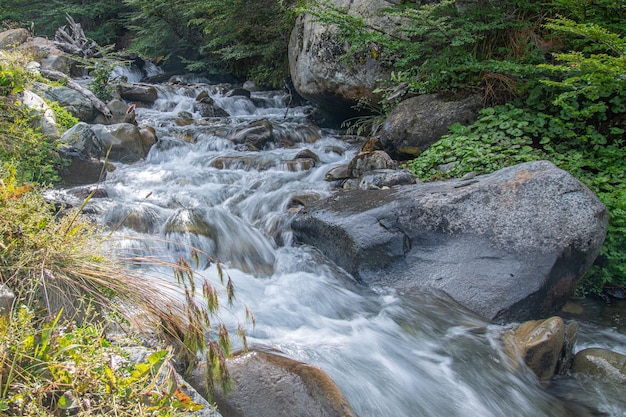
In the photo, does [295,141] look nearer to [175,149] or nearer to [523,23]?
[175,149]

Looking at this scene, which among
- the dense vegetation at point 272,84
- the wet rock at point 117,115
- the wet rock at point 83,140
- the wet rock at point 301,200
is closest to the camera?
the dense vegetation at point 272,84

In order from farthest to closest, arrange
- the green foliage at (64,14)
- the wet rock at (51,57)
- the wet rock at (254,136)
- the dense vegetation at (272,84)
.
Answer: the green foliage at (64,14), the wet rock at (51,57), the wet rock at (254,136), the dense vegetation at (272,84)

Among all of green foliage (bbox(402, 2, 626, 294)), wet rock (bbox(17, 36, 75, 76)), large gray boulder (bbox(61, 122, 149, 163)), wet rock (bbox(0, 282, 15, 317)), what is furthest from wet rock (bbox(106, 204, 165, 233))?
wet rock (bbox(17, 36, 75, 76))

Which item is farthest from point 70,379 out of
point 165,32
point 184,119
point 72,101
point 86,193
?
point 165,32

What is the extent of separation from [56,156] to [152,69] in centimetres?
1300

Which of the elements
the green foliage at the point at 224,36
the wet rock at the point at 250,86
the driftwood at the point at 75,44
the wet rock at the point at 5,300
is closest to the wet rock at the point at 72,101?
the green foliage at the point at 224,36

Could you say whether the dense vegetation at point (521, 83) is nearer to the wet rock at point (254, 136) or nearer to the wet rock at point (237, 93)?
the wet rock at point (254, 136)

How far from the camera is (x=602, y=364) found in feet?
11.8

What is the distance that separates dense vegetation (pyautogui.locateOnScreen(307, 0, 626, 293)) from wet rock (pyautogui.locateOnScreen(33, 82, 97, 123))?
5434 mm

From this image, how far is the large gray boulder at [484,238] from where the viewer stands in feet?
14.4

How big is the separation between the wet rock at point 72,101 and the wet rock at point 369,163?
18.9 feet

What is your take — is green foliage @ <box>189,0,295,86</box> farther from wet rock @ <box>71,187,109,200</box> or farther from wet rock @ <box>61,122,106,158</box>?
wet rock @ <box>71,187,109,200</box>

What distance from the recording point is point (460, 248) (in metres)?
4.77

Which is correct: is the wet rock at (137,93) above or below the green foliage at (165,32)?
below
